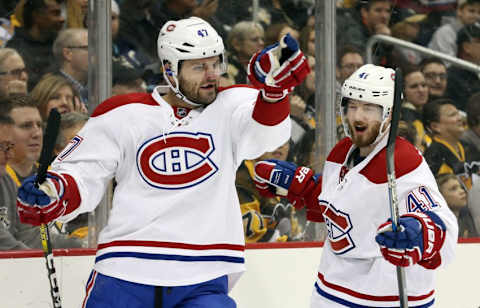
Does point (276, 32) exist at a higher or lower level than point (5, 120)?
higher

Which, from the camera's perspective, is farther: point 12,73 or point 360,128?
point 12,73

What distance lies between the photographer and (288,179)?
2672 mm

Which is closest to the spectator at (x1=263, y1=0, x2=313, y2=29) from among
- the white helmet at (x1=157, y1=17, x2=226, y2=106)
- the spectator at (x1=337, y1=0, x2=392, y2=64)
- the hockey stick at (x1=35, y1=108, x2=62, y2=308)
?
the spectator at (x1=337, y1=0, x2=392, y2=64)

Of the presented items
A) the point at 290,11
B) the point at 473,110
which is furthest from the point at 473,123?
the point at 290,11

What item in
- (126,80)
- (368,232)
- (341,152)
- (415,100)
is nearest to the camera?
(368,232)

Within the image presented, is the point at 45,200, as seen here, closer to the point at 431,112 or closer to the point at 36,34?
the point at 36,34

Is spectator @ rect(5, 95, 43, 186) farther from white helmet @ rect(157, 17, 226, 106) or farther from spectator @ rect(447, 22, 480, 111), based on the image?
spectator @ rect(447, 22, 480, 111)

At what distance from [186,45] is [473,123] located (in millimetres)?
1899

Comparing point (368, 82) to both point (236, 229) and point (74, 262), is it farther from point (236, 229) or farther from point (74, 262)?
point (74, 262)

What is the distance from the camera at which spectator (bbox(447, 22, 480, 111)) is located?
3.86 meters

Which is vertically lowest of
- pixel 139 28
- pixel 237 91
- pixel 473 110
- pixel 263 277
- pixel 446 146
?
pixel 263 277

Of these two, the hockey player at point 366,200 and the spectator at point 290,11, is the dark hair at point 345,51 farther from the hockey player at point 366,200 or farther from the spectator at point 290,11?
the hockey player at point 366,200

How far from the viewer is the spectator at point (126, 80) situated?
319 cm

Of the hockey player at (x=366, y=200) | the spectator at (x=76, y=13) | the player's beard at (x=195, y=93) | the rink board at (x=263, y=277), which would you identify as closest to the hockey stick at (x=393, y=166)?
the hockey player at (x=366, y=200)
